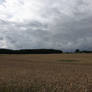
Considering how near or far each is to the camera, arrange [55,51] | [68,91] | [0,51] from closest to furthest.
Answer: [68,91]
[0,51]
[55,51]

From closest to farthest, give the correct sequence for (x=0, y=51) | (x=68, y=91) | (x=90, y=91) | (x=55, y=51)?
(x=68, y=91) < (x=90, y=91) < (x=0, y=51) < (x=55, y=51)

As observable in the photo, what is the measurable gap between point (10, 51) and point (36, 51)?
1575cm

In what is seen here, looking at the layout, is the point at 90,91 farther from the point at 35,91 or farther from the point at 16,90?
the point at 16,90

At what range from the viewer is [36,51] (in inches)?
4742

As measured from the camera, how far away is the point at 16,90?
8445 millimetres

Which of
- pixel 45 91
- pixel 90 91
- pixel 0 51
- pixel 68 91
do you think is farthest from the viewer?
pixel 0 51

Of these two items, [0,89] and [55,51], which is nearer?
[0,89]

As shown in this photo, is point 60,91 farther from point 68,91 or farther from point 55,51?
point 55,51

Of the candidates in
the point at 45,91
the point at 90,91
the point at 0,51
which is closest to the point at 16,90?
the point at 45,91

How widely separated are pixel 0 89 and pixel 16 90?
77cm

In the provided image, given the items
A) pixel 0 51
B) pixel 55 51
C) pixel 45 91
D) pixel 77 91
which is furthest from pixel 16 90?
pixel 55 51

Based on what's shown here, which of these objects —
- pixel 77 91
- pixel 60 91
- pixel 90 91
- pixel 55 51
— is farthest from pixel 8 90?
pixel 55 51

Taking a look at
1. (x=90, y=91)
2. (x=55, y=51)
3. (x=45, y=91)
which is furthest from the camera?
(x=55, y=51)

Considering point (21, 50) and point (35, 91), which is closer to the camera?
point (35, 91)
